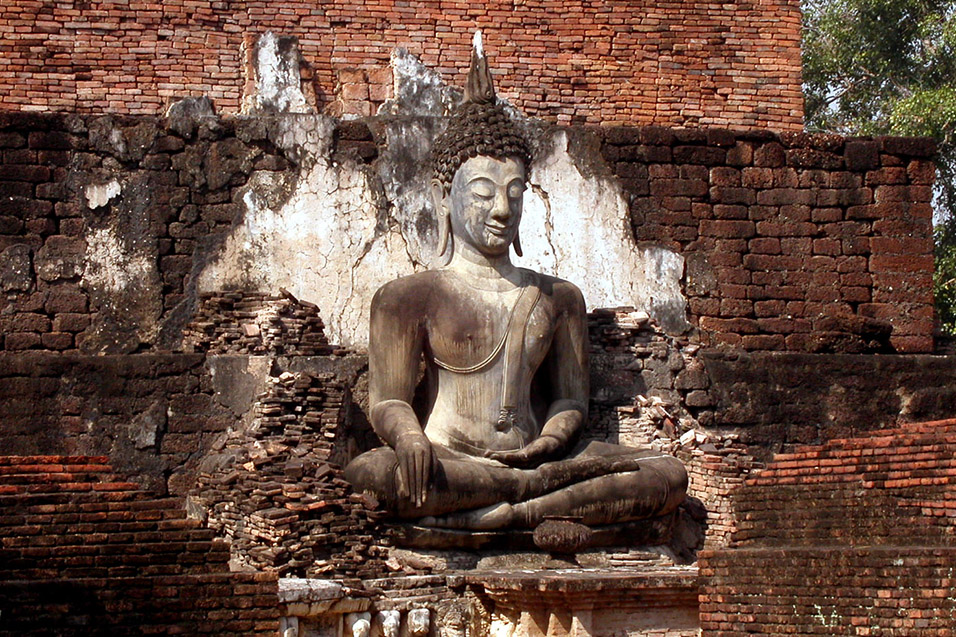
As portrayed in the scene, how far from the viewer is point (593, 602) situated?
9766mm

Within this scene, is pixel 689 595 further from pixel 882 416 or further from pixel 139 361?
pixel 139 361

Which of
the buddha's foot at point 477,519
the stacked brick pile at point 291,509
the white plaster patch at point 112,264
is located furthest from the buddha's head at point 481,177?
the white plaster patch at point 112,264

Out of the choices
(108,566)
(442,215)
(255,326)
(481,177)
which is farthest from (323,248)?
(108,566)

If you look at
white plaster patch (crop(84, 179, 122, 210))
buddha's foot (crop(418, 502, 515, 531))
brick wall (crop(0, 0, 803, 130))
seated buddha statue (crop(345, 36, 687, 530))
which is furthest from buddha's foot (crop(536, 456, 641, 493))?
brick wall (crop(0, 0, 803, 130))

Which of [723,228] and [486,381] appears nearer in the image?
[486,381]

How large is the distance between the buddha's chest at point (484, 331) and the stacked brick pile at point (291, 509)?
90cm

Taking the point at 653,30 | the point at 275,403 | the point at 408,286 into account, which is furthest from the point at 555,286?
the point at 653,30

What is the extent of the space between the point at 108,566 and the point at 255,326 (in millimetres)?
2767

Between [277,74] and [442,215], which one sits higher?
[277,74]

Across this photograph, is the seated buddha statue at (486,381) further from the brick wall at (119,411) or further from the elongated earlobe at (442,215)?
the brick wall at (119,411)

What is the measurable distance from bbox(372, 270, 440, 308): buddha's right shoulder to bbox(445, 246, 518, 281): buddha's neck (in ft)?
0.56

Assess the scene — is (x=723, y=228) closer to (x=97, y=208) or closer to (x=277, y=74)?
(x=97, y=208)

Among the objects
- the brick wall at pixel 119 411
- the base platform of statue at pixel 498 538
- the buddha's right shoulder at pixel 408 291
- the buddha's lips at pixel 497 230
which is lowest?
the base platform of statue at pixel 498 538

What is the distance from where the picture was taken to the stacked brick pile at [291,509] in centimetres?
1016
